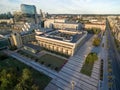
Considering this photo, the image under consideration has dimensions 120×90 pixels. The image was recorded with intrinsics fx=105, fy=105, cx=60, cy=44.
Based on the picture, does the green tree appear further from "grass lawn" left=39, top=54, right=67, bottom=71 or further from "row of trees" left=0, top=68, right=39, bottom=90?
"grass lawn" left=39, top=54, right=67, bottom=71

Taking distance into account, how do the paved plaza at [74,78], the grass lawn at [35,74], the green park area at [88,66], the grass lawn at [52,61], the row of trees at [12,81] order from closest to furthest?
1. the row of trees at [12,81]
2. the paved plaza at [74,78]
3. the grass lawn at [35,74]
4. the green park area at [88,66]
5. the grass lawn at [52,61]

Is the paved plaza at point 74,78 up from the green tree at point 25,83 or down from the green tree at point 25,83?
down

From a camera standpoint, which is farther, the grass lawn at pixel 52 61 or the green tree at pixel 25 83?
the grass lawn at pixel 52 61

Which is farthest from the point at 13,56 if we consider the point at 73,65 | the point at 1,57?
the point at 73,65

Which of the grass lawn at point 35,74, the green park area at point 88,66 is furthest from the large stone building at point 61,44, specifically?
the grass lawn at point 35,74

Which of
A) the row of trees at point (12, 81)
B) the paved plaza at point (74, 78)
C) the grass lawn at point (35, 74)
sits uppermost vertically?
the row of trees at point (12, 81)

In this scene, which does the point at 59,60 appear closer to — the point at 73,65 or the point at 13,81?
the point at 73,65

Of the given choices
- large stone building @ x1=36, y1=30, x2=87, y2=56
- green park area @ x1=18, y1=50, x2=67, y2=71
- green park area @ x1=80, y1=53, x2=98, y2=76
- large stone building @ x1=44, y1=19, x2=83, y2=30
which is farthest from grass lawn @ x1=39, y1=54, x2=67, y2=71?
large stone building @ x1=44, y1=19, x2=83, y2=30

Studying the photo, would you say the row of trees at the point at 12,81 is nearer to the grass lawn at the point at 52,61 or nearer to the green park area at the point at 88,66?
the grass lawn at the point at 52,61
